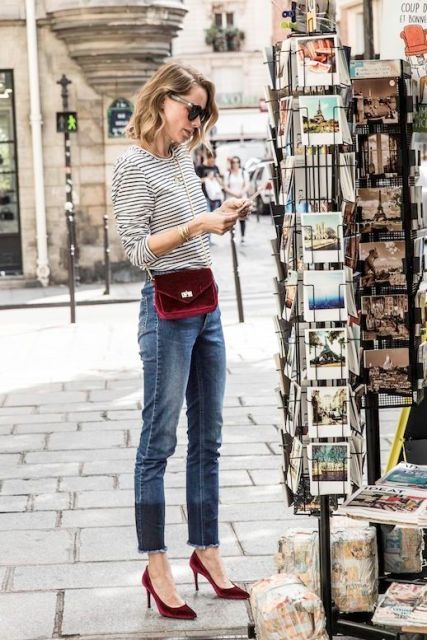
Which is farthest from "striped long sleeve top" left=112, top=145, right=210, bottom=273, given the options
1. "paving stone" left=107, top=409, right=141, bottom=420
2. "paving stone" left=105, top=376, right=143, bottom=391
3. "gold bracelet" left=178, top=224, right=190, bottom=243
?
"paving stone" left=105, top=376, right=143, bottom=391

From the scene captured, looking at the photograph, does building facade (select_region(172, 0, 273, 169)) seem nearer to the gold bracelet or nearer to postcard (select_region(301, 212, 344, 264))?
the gold bracelet

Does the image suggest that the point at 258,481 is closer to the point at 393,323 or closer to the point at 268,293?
the point at 393,323

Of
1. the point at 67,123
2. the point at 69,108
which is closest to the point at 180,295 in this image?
the point at 67,123

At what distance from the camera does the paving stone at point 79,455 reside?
23.9 feet

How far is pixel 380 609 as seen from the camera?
4.31m

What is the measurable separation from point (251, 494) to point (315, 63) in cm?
296

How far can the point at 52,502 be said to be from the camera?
6379 mm

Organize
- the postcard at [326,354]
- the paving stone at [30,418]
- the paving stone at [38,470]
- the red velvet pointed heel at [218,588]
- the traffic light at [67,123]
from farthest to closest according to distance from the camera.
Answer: the traffic light at [67,123]
the paving stone at [30,418]
the paving stone at [38,470]
the red velvet pointed heel at [218,588]
the postcard at [326,354]

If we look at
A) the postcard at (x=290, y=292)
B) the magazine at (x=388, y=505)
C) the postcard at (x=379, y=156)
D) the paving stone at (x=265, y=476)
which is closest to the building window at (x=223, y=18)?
the paving stone at (x=265, y=476)

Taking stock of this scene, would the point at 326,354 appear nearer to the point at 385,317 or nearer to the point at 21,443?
the point at 385,317

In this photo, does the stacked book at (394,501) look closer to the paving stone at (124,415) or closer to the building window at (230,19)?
the paving stone at (124,415)

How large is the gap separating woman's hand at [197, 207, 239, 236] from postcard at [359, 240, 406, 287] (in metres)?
0.48

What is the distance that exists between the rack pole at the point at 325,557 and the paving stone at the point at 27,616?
0.98m

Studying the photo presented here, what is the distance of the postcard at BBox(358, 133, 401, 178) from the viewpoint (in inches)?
177
